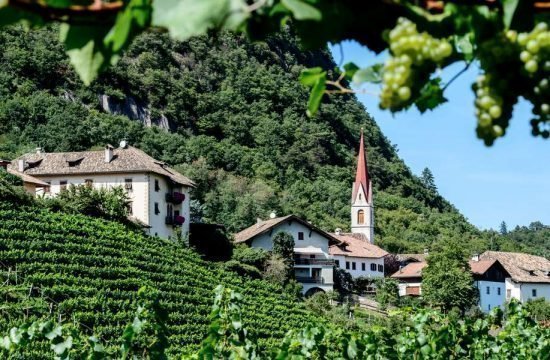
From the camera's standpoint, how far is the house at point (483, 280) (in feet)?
179

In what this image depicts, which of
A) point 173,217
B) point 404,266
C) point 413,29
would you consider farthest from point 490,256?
point 413,29

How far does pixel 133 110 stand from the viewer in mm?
80812

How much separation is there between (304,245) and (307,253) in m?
0.52

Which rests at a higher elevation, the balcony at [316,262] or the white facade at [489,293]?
the balcony at [316,262]

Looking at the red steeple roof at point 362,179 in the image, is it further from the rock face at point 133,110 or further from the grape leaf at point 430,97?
the grape leaf at point 430,97

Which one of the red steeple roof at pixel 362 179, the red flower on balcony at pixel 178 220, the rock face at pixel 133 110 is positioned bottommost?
the red flower on balcony at pixel 178 220

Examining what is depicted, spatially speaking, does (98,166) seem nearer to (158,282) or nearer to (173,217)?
(173,217)

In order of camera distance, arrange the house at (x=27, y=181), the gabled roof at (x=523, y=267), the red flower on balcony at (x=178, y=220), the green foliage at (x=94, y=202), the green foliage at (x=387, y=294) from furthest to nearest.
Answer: the gabled roof at (x=523, y=267) < the green foliage at (x=387, y=294) < the red flower on balcony at (x=178, y=220) < the house at (x=27, y=181) < the green foliage at (x=94, y=202)

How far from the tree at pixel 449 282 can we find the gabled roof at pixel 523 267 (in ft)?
42.4

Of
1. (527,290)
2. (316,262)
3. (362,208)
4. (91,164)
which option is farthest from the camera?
(362,208)

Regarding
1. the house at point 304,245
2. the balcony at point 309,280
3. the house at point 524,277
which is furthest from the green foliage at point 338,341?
the house at point 524,277

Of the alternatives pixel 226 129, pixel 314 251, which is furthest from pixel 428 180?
pixel 314 251

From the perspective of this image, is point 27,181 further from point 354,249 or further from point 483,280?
point 483,280

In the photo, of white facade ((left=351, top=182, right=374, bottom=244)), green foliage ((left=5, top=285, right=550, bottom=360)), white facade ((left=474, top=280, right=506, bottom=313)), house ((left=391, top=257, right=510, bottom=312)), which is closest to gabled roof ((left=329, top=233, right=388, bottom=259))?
house ((left=391, top=257, right=510, bottom=312))
